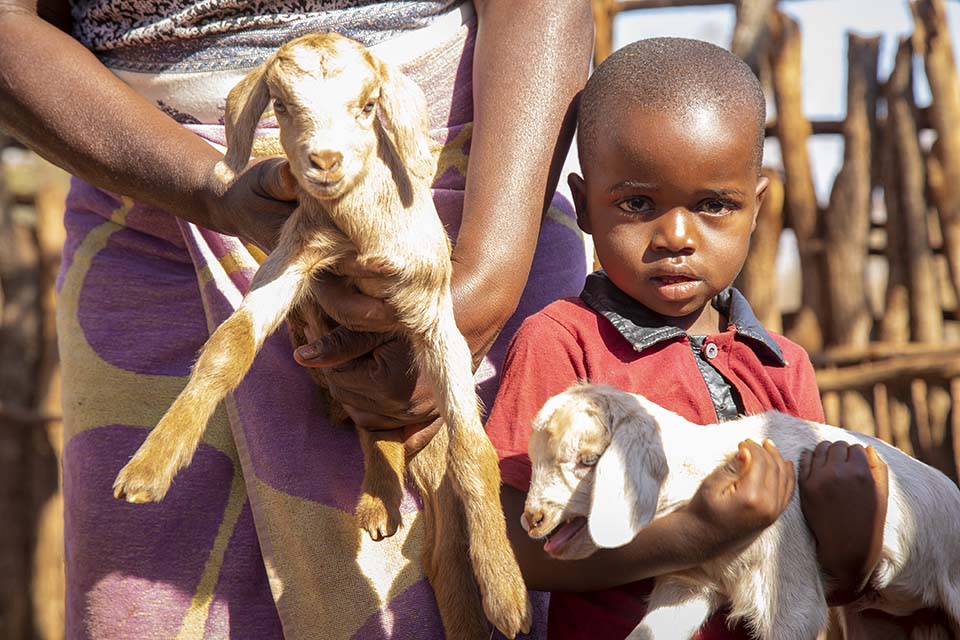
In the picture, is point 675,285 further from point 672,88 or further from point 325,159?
point 325,159

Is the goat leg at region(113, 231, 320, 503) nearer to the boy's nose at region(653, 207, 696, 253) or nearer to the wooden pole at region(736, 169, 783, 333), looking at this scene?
the boy's nose at region(653, 207, 696, 253)

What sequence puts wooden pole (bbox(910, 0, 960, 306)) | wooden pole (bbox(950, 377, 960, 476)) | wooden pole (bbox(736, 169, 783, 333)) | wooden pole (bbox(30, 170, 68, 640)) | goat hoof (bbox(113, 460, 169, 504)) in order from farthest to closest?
wooden pole (bbox(30, 170, 68, 640))
wooden pole (bbox(736, 169, 783, 333))
wooden pole (bbox(910, 0, 960, 306))
wooden pole (bbox(950, 377, 960, 476))
goat hoof (bbox(113, 460, 169, 504))

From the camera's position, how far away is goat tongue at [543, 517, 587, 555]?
192 cm

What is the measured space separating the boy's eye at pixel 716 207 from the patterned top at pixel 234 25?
0.67 meters

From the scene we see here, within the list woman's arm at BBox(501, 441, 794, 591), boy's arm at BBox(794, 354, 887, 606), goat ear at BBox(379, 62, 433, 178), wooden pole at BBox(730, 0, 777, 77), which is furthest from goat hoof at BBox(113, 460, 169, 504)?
wooden pole at BBox(730, 0, 777, 77)

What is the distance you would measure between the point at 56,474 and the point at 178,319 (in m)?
4.64

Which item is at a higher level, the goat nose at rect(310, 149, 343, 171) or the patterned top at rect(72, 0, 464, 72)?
the patterned top at rect(72, 0, 464, 72)

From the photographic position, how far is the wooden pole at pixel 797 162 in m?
6.29

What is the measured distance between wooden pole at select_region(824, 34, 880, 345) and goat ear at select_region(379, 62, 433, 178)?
469 centimetres

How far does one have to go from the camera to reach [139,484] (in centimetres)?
170

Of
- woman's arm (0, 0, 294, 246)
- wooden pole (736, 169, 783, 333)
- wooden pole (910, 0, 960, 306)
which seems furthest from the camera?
wooden pole (736, 169, 783, 333)

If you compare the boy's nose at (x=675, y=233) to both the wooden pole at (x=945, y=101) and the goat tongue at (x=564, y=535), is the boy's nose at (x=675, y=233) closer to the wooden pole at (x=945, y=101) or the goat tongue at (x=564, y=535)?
the goat tongue at (x=564, y=535)

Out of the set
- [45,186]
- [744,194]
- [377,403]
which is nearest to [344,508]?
[377,403]

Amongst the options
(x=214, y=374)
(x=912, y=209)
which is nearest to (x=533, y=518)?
(x=214, y=374)
